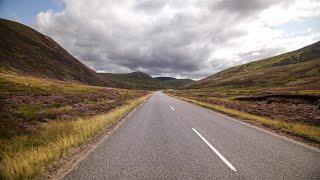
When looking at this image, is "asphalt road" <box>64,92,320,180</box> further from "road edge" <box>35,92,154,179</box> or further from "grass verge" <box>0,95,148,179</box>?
"grass verge" <box>0,95,148,179</box>

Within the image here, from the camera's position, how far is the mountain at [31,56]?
9361 cm

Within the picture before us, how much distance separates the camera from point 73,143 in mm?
8594

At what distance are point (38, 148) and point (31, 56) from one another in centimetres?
11585

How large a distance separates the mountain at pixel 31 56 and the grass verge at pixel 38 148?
82928 mm

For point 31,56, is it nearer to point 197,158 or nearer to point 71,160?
point 71,160

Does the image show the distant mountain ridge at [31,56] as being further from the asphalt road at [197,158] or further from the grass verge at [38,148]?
the asphalt road at [197,158]

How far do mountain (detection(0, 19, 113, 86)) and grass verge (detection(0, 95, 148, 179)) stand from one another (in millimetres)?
82928

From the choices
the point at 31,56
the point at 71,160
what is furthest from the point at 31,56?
the point at 71,160

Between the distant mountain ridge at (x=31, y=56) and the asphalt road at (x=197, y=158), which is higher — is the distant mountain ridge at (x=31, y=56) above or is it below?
above

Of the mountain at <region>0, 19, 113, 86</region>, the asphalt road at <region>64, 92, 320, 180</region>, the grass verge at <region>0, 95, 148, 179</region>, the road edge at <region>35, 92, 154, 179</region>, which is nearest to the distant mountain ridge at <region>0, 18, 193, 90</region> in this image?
the mountain at <region>0, 19, 113, 86</region>

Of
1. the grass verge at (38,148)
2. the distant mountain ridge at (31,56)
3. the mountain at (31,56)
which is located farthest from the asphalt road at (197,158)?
the mountain at (31,56)

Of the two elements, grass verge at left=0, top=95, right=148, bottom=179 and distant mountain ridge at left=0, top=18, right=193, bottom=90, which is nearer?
grass verge at left=0, top=95, right=148, bottom=179

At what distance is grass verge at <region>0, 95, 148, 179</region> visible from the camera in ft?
18.2

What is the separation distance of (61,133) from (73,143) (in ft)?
5.54
